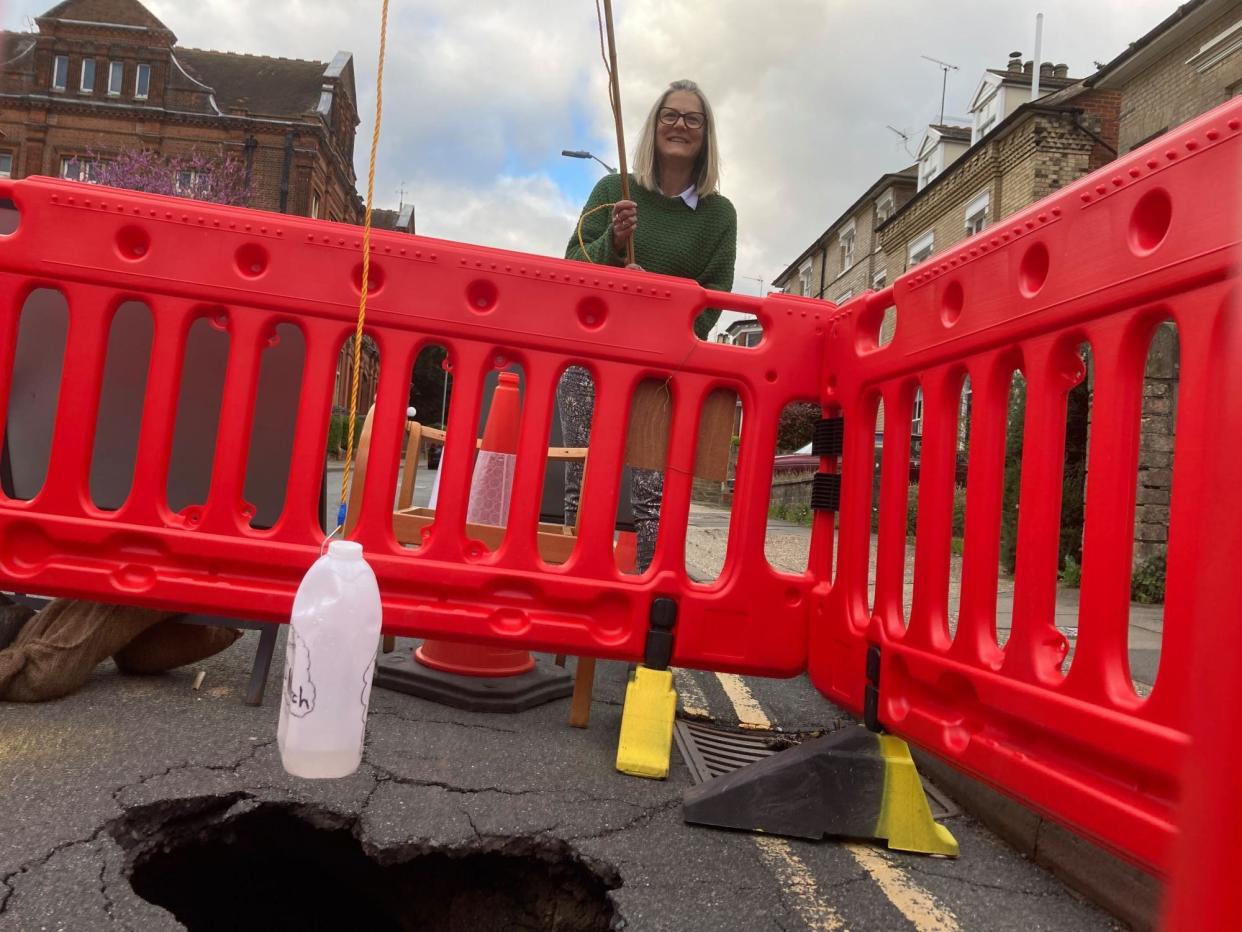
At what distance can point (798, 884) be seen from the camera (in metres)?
2.13

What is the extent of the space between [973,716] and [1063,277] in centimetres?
88

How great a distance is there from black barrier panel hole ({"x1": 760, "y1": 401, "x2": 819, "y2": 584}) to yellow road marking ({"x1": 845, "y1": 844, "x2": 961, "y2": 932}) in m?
0.80

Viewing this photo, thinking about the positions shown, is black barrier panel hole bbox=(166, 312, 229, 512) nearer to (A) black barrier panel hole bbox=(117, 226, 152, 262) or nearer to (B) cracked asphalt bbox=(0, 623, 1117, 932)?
(A) black barrier panel hole bbox=(117, 226, 152, 262)

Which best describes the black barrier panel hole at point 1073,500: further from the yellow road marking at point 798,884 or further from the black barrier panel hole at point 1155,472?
the yellow road marking at point 798,884

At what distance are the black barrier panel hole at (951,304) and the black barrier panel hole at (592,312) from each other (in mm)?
889

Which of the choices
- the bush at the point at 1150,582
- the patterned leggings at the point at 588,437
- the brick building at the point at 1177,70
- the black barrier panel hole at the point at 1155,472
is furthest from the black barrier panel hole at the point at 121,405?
the brick building at the point at 1177,70

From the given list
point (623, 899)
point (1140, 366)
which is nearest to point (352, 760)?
point (623, 899)

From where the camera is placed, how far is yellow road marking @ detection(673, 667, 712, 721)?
3.55 m

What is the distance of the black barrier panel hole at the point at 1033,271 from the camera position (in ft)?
5.98

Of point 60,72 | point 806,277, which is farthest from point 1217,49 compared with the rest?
point 60,72

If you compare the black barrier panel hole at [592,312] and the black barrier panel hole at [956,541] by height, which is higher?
the black barrier panel hole at [592,312]

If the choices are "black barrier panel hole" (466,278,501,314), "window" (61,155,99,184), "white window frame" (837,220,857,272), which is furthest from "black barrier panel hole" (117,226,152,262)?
"window" (61,155,99,184)

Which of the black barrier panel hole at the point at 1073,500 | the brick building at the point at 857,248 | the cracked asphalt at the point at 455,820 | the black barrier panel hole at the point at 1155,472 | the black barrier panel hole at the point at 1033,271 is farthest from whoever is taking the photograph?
the brick building at the point at 857,248

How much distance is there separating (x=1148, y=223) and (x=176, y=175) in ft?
101
